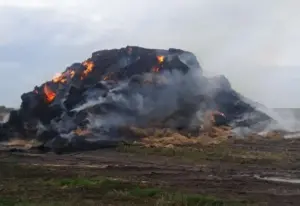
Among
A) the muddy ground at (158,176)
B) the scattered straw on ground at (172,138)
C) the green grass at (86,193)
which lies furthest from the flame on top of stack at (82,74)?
the green grass at (86,193)

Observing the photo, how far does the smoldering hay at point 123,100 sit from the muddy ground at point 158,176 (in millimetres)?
5195

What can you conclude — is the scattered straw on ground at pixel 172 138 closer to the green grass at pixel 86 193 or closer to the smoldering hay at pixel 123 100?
the smoldering hay at pixel 123 100

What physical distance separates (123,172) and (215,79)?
28133 mm

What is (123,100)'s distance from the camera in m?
44.7

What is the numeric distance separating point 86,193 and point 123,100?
25.4 metres

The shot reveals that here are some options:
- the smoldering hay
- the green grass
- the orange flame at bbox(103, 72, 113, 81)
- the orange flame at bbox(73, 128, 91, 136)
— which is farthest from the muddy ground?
the orange flame at bbox(103, 72, 113, 81)

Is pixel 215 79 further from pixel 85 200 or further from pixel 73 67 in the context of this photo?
pixel 85 200

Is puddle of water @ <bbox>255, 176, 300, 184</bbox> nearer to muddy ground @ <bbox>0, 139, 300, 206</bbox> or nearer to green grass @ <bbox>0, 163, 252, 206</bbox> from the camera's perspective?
muddy ground @ <bbox>0, 139, 300, 206</bbox>

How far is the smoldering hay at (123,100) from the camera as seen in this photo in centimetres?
4328

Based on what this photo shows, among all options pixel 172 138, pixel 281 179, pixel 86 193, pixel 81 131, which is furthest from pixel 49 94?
pixel 86 193

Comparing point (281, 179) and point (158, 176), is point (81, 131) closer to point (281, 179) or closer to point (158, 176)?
point (158, 176)

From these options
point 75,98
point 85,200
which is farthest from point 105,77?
point 85,200

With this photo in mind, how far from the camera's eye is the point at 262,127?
5144cm

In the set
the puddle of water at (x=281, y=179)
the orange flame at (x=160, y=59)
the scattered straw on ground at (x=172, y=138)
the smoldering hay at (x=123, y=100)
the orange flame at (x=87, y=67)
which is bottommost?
the puddle of water at (x=281, y=179)
